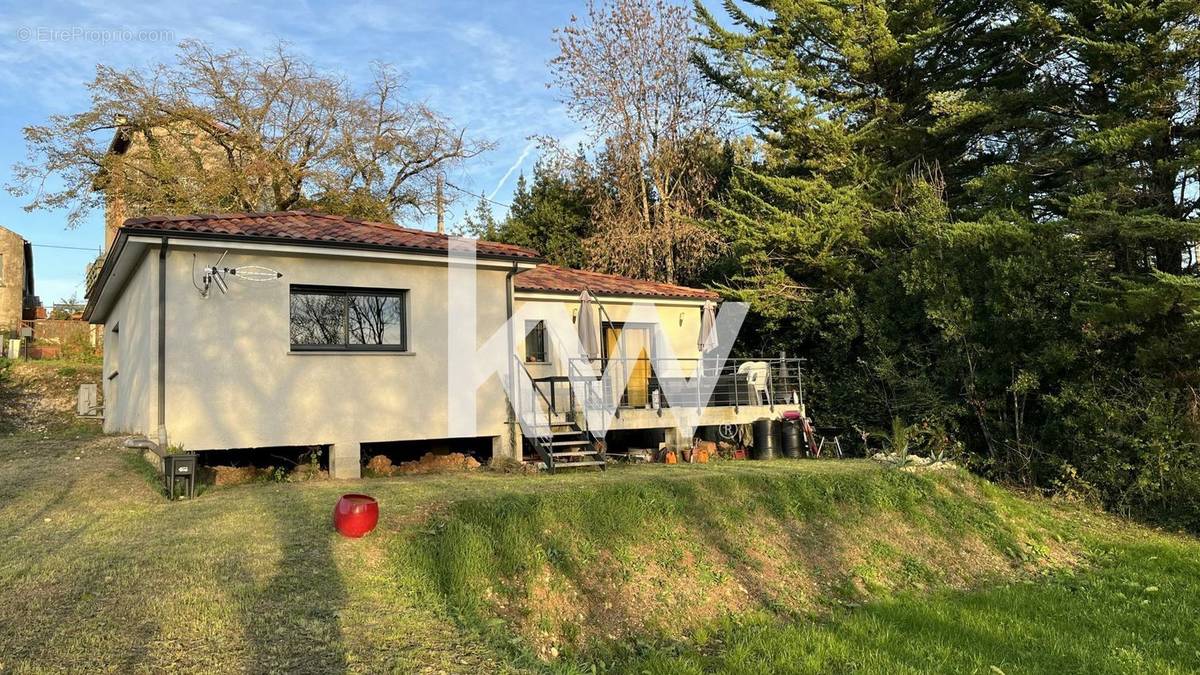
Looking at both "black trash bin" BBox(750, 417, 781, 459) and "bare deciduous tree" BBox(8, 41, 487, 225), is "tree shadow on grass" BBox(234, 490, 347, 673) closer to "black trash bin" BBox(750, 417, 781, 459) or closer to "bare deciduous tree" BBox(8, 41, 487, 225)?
"black trash bin" BBox(750, 417, 781, 459)

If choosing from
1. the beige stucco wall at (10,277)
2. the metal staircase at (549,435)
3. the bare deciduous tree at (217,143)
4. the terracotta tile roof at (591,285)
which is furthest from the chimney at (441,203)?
the beige stucco wall at (10,277)

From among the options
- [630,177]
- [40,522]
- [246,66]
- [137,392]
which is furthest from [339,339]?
[246,66]

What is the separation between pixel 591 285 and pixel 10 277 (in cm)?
3305

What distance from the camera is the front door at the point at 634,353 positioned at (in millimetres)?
16125

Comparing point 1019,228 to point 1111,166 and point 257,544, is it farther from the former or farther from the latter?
point 257,544

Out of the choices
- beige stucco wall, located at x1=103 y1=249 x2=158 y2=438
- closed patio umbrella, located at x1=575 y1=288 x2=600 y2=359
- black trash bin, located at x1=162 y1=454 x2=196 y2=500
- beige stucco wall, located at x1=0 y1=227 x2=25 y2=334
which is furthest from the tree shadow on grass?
beige stucco wall, located at x1=0 y1=227 x2=25 y2=334

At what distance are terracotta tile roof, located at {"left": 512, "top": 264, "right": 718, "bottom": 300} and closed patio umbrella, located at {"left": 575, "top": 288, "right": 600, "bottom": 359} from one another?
1.83 metres

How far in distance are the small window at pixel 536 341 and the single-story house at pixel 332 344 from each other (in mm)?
147

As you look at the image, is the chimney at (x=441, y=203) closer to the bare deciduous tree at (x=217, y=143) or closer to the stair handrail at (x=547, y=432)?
the bare deciduous tree at (x=217, y=143)

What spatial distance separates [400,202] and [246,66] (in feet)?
22.6

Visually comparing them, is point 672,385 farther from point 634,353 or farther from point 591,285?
point 591,285

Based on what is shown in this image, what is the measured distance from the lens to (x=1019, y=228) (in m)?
12.4

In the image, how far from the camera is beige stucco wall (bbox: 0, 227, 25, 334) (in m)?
33.4

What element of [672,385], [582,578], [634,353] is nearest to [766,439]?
[672,385]
